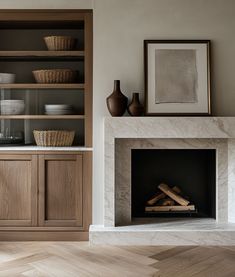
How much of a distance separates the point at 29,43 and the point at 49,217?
179 cm

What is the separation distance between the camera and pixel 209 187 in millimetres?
3963

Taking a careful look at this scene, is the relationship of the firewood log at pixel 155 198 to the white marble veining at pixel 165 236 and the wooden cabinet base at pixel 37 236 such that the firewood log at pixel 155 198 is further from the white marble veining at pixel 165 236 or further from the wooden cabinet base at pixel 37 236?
the wooden cabinet base at pixel 37 236

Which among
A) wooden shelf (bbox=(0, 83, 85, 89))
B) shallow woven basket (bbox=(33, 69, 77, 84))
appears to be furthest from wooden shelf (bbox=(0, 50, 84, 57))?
wooden shelf (bbox=(0, 83, 85, 89))

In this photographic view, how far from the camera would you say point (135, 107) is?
3.59 metres

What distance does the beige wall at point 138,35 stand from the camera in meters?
3.70

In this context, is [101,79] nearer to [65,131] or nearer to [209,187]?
[65,131]

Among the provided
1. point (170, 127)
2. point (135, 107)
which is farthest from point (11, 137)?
point (170, 127)

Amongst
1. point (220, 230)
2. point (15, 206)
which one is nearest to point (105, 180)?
point (15, 206)

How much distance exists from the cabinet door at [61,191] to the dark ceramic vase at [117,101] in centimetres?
55

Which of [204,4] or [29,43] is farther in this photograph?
[29,43]

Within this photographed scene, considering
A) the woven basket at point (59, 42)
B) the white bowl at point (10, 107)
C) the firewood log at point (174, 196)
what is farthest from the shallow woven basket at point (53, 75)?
the firewood log at point (174, 196)

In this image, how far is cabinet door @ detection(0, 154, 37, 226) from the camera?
145 inches

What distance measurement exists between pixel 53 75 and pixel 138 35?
35.6 inches

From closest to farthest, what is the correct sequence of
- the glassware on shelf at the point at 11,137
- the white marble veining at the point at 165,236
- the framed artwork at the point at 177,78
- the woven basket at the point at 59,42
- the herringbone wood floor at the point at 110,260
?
the herringbone wood floor at the point at 110,260, the white marble veining at the point at 165,236, the framed artwork at the point at 177,78, the woven basket at the point at 59,42, the glassware on shelf at the point at 11,137
